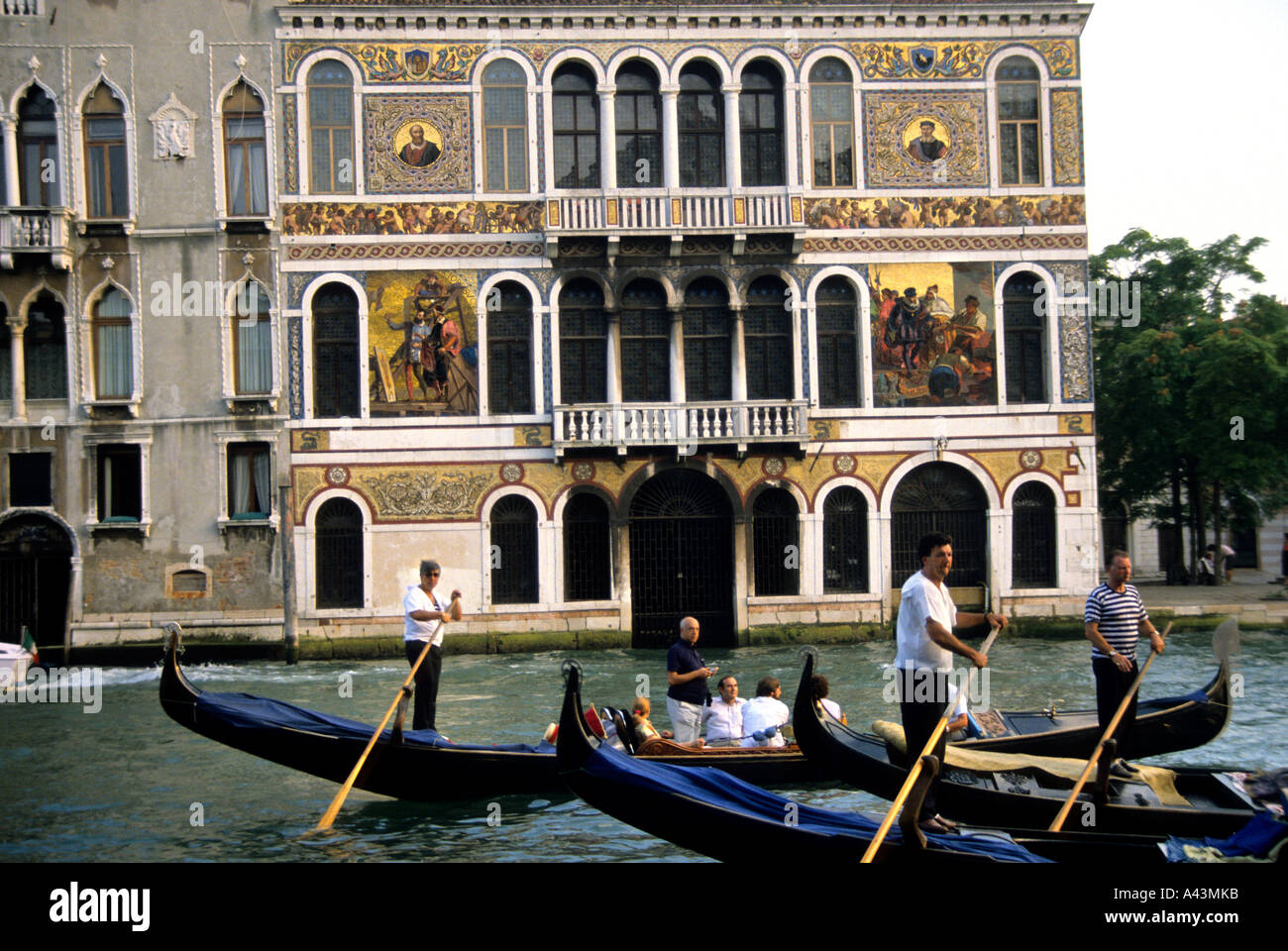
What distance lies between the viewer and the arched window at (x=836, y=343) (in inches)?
747

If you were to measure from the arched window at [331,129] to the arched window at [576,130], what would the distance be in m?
2.89

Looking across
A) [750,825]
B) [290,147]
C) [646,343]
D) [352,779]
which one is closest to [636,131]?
[646,343]

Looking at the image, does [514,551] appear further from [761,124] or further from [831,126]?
[831,126]

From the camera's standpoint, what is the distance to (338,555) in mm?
18594

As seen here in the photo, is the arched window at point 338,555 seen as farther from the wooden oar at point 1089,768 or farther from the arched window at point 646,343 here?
the wooden oar at point 1089,768

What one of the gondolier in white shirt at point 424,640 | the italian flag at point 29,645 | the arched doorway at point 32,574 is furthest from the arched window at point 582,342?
the gondolier in white shirt at point 424,640

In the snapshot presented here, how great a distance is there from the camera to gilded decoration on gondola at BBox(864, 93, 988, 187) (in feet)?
61.8

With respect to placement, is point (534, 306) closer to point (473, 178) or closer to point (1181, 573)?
point (473, 178)

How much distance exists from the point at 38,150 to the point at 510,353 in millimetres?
7150

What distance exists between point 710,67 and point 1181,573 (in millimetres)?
14103

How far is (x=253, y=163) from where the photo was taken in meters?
18.6

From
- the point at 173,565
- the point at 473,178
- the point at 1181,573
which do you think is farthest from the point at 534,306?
the point at 1181,573

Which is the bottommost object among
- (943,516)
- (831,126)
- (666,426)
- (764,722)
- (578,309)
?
(764,722)

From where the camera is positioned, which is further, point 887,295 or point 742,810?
point 887,295
